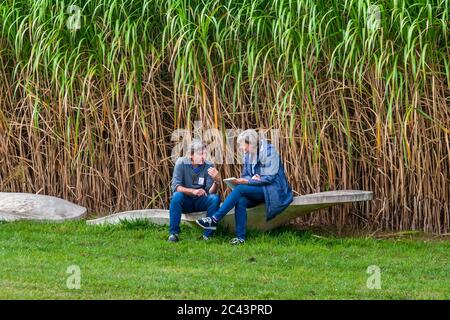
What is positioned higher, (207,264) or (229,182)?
(229,182)

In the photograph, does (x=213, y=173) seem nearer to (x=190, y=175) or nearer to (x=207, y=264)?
(x=190, y=175)

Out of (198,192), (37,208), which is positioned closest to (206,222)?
(198,192)

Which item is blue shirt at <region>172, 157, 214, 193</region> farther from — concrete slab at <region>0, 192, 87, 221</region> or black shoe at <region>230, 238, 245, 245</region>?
concrete slab at <region>0, 192, 87, 221</region>

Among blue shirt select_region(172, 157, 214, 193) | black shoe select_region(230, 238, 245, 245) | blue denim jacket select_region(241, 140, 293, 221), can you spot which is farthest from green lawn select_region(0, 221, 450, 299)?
blue shirt select_region(172, 157, 214, 193)

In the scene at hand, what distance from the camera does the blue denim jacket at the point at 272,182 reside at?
862cm

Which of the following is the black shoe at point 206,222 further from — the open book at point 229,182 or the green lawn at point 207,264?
the open book at point 229,182

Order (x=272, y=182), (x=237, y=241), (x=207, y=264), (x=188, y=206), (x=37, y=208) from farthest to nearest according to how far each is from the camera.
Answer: (x=37, y=208)
(x=188, y=206)
(x=272, y=182)
(x=237, y=241)
(x=207, y=264)

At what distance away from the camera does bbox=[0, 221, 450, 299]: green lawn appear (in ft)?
22.1

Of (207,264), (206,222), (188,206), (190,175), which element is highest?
(190,175)

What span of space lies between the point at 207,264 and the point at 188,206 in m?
1.16

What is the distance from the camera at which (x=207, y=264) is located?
7.73 m

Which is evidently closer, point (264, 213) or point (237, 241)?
point (237, 241)

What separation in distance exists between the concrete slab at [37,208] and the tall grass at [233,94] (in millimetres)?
286

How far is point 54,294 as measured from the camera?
6539 mm
